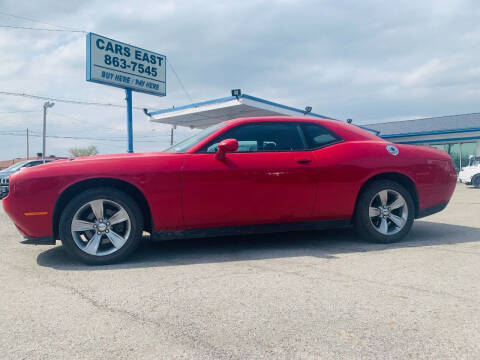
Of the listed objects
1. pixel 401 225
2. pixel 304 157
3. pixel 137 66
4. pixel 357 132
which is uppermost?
pixel 137 66

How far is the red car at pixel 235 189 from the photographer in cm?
336

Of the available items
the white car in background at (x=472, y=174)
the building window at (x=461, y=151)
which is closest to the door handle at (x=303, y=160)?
the white car in background at (x=472, y=174)

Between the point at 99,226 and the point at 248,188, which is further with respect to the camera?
the point at 248,188

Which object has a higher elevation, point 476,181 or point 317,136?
point 317,136

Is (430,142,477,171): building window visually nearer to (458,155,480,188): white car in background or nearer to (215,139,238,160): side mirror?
(458,155,480,188): white car in background

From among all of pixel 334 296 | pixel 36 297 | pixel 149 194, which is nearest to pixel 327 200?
pixel 334 296

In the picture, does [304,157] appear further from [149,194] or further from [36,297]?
[36,297]

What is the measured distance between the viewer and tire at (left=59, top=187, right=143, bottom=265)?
3.34 m

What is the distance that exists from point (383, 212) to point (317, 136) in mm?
1162

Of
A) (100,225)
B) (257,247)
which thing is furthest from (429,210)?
(100,225)

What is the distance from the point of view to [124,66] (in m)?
15.7

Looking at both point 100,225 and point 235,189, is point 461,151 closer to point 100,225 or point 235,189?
point 235,189

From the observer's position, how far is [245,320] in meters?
2.09

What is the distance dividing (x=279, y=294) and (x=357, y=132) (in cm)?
255
